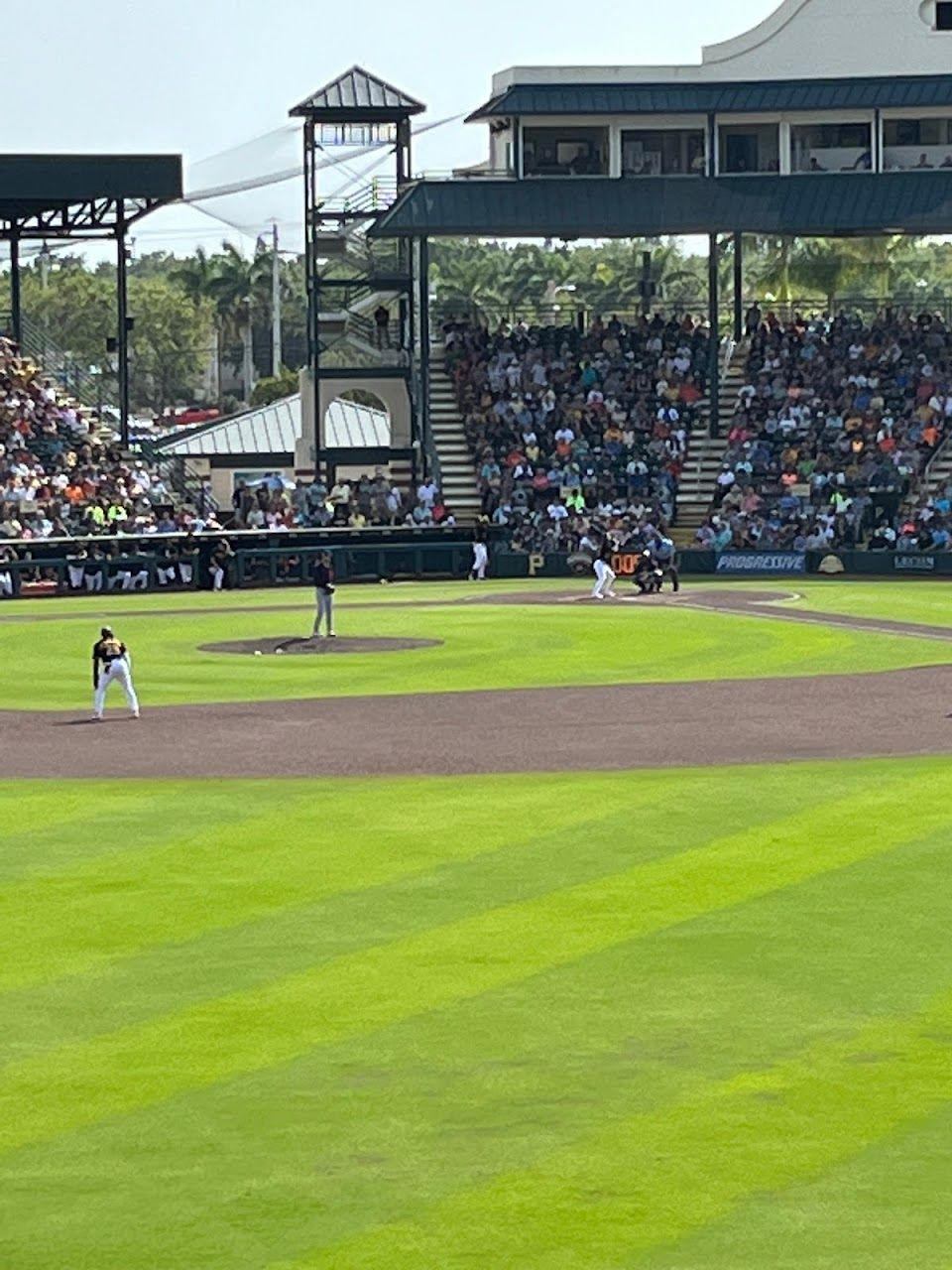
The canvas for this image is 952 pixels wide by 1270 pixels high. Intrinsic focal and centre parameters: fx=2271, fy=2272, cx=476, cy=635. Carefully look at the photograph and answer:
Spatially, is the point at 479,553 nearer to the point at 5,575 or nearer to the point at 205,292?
the point at 5,575

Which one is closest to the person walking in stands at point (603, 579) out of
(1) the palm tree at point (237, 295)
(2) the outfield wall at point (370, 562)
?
(2) the outfield wall at point (370, 562)

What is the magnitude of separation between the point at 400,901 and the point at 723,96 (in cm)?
5958

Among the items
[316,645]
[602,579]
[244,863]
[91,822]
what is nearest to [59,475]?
[602,579]

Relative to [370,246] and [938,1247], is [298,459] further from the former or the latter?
[938,1247]

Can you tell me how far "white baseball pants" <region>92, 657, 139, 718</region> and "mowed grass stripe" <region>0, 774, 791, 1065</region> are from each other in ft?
24.3

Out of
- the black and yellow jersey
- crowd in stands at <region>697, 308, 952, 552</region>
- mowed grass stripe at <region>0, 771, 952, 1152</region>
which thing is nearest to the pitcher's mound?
the black and yellow jersey

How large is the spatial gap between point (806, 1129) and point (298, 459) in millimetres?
68689

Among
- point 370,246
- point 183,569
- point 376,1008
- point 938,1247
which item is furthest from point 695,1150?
point 370,246

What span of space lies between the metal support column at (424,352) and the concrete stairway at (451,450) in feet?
1.11

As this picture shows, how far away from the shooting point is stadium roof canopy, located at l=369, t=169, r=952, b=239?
73.4 m

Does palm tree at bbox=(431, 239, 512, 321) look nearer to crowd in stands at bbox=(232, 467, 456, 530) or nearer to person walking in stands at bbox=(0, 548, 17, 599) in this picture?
crowd in stands at bbox=(232, 467, 456, 530)

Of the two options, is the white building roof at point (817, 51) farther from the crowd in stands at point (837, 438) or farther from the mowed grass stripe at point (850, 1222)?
the mowed grass stripe at point (850, 1222)

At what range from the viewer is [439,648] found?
43281 mm

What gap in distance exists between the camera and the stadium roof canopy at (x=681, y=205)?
73438 mm
